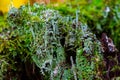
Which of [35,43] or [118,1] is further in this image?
[118,1]

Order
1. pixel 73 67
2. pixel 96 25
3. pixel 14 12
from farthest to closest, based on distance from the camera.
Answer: pixel 96 25
pixel 14 12
pixel 73 67

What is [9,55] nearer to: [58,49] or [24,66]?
[24,66]

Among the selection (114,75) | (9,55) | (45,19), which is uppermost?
(45,19)

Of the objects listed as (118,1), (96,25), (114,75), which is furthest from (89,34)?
(118,1)

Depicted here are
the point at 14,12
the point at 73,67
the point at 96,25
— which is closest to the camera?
the point at 73,67

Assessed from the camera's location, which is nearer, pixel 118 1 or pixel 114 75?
pixel 114 75

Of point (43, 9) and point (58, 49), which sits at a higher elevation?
point (43, 9)

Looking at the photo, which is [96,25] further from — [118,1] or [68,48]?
[68,48]

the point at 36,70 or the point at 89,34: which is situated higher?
the point at 89,34

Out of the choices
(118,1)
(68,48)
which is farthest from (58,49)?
(118,1)
